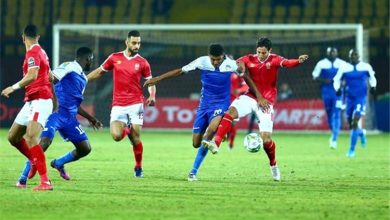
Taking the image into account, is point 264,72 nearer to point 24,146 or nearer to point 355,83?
point 24,146

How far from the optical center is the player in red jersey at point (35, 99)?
500 inches

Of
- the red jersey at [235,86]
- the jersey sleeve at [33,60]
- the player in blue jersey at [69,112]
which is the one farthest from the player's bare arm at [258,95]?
the red jersey at [235,86]

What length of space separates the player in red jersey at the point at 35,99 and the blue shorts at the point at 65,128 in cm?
166

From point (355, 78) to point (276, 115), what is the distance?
9.16 m

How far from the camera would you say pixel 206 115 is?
608 inches

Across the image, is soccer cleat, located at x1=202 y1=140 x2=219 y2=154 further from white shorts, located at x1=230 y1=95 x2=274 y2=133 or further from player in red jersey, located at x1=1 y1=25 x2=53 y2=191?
player in red jersey, located at x1=1 y1=25 x2=53 y2=191

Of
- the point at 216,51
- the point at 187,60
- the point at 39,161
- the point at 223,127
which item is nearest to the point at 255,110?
the point at 223,127

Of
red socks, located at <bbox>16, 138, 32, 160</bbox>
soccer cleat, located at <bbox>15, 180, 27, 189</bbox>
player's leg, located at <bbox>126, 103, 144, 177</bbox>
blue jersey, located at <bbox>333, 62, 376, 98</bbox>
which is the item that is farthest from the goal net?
soccer cleat, located at <bbox>15, 180, 27, 189</bbox>

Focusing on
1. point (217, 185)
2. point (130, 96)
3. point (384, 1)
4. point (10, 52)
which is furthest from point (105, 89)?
point (217, 185)

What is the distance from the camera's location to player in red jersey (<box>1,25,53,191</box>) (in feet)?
41.6

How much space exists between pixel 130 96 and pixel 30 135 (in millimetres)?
3270

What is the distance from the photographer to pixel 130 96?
51.9 ft

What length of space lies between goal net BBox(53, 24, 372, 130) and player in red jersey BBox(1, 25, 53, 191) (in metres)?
17.2

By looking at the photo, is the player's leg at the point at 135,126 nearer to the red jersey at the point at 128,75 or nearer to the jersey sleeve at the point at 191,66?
the red jersey at the point at 128,75
